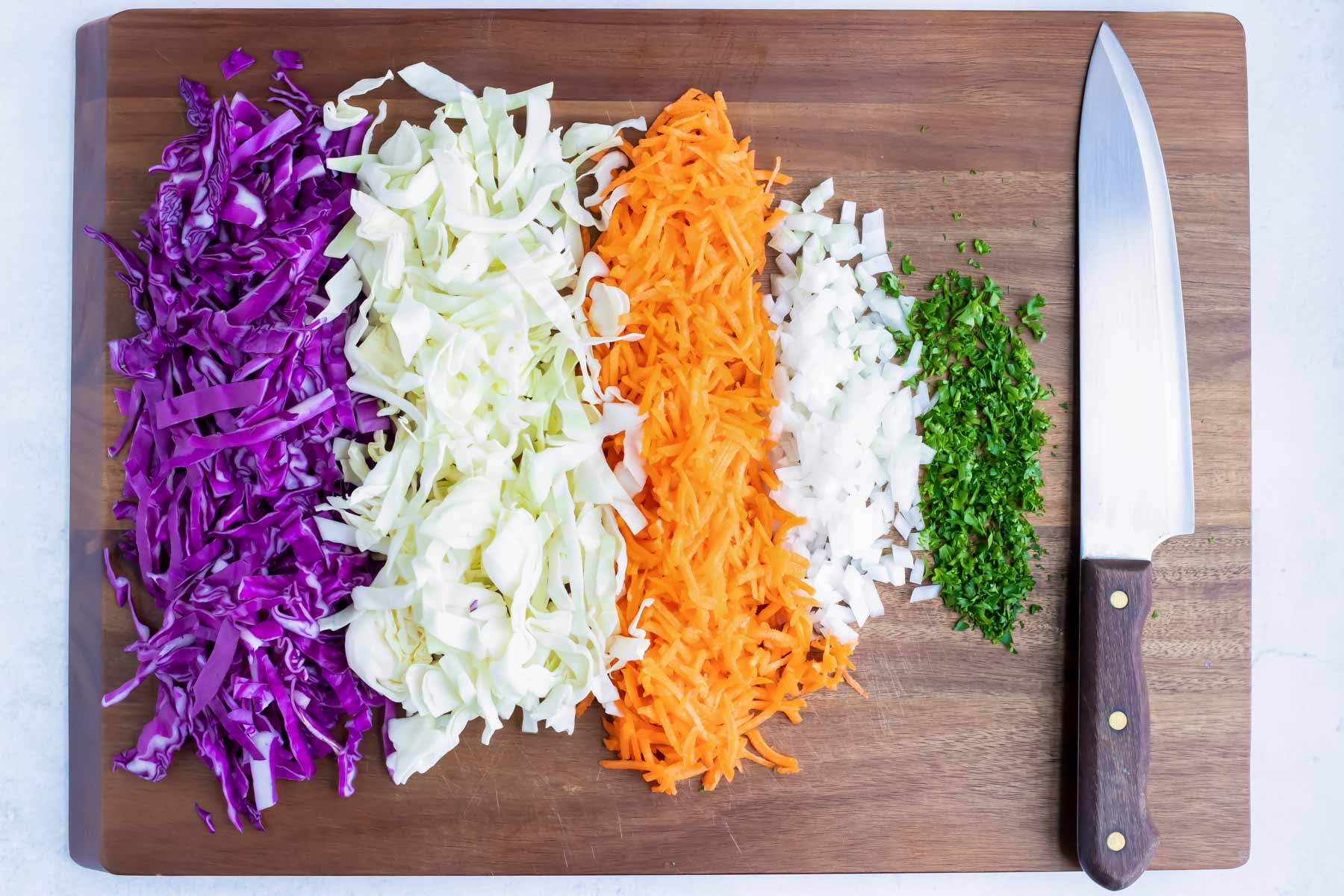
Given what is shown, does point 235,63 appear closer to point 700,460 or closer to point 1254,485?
point 700,460

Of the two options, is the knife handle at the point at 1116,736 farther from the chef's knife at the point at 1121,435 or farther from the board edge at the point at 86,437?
the board edge at the point at 86,437

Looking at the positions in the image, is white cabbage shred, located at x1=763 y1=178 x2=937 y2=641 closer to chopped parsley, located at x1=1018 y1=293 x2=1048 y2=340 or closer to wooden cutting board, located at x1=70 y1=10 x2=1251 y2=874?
wooden cutting board, located at x1=70 y1=10 x2=1251 y2=874

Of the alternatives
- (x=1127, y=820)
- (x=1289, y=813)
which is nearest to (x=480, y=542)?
(x=1127, y=820)

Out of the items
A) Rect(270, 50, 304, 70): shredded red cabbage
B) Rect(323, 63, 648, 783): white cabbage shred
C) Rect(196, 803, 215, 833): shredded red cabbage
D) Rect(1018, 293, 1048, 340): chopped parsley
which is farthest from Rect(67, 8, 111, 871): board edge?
Rect(1018, 293, 1048, 340): chopped parsley

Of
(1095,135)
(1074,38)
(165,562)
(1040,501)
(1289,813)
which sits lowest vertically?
(1289,813)

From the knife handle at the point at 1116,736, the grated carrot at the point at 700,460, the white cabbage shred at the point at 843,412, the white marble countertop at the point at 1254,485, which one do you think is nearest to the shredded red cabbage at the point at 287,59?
the white marble countertop at the point at 1254,485

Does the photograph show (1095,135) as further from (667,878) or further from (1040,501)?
(667,878)
